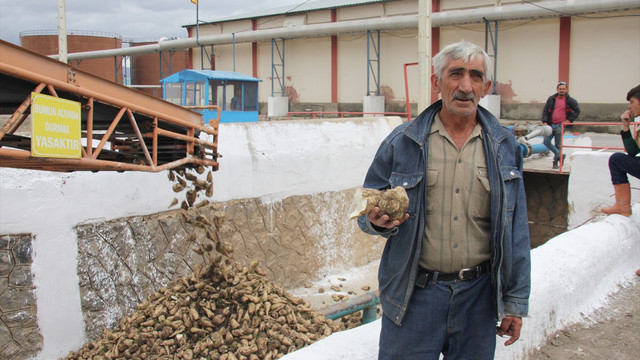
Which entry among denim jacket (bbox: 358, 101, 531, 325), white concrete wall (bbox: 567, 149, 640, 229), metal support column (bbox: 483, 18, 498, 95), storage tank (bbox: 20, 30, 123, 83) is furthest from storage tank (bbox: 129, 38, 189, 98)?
denim jacket (bbox: 358, 101, 531, 325)

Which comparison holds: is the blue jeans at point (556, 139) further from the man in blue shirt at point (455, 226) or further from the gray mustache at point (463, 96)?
the gray mustache at point (463, 96)

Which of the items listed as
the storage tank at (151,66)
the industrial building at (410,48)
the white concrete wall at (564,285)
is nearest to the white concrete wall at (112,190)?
the white concrete wall at (564,285)

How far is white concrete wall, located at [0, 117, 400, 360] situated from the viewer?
16.4ft

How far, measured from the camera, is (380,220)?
198 cm

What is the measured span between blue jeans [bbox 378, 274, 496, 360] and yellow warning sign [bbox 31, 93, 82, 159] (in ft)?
7.36

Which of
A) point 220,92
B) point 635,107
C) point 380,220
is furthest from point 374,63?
point 380,220

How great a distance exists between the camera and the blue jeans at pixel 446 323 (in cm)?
217

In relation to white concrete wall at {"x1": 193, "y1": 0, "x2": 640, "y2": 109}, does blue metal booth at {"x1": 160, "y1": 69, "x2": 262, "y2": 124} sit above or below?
below

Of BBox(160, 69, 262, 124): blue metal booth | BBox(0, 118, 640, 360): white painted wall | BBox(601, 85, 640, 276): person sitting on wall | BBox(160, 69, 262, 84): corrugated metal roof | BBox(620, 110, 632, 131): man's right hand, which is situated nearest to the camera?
BBox(0, 118, 640, 360): white painted wall

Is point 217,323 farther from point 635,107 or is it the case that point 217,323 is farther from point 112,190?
point 635,107

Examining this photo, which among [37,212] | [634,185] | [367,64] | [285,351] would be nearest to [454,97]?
[285,351]

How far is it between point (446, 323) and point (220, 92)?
45.0ft

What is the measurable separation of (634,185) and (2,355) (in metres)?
7.43

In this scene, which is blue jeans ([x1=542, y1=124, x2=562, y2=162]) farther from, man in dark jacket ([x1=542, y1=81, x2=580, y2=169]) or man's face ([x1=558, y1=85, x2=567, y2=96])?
man's face ([x1=558, y1=85, x2=567, y2=96])
